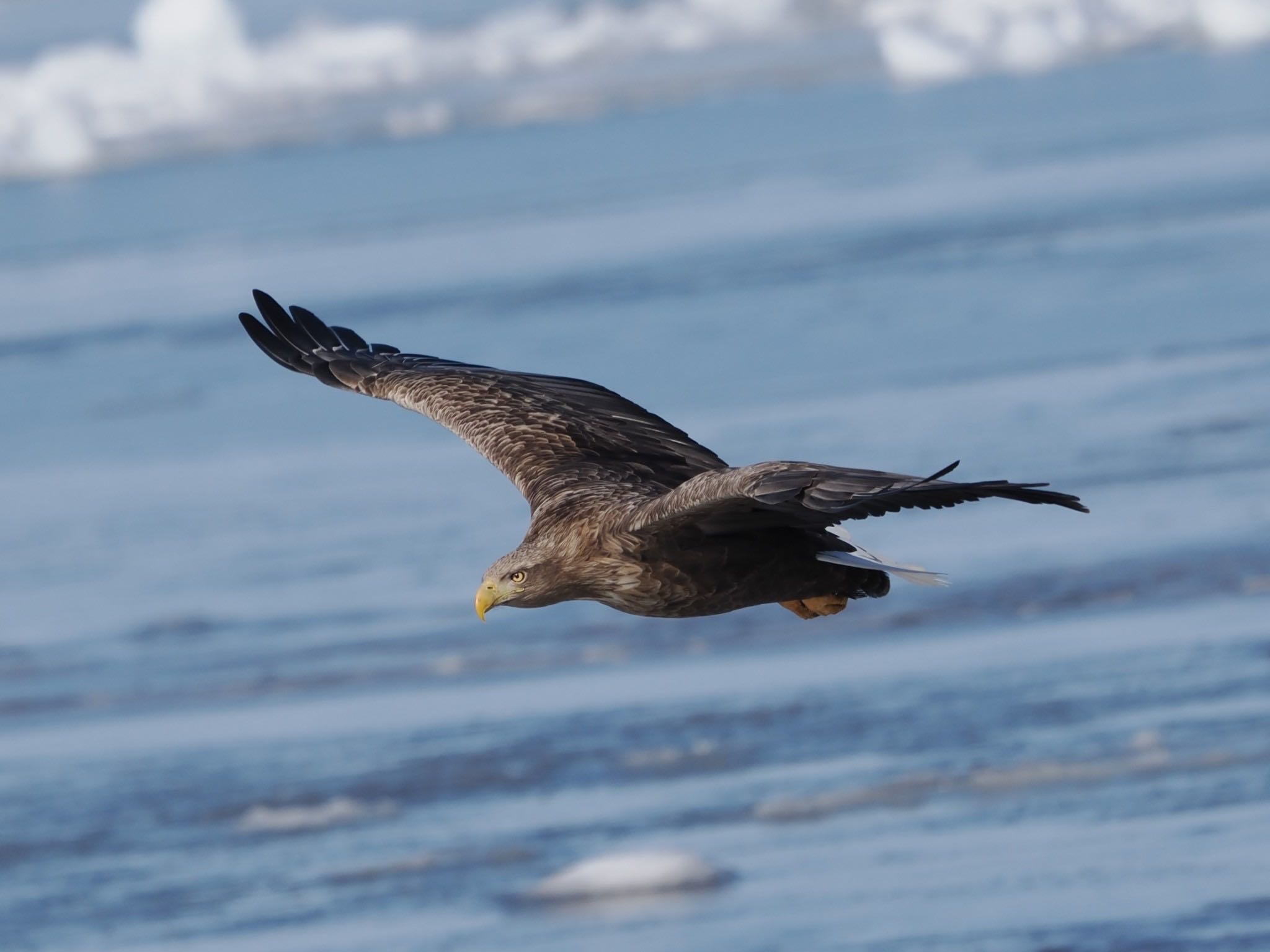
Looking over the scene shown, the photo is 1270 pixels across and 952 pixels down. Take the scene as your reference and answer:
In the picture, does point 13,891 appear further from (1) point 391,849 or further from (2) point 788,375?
(2) point 788,375

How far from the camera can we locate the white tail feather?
6570 millimetres

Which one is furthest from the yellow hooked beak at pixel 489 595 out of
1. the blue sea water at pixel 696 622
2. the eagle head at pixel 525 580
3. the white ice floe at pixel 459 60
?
the white ice floe at pixel 459 60

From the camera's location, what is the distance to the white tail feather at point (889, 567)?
657 cm

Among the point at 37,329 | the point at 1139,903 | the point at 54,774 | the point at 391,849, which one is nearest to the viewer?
the point at 1139,903

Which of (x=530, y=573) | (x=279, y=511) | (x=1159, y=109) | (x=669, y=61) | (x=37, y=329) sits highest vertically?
(x=669, y=61)

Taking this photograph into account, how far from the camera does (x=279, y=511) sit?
1645 cm

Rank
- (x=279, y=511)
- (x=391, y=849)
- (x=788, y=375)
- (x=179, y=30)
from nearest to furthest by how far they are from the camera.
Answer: (x=391, y=849), (x=279, y=511), (x=788, y=375), (x=179, y=30)

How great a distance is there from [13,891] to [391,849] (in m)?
1.67

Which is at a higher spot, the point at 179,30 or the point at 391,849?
the point at 179,30

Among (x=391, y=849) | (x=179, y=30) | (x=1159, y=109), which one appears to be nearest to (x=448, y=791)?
(x=391, y=849)

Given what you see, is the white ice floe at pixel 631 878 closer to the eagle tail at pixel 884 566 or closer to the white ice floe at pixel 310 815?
the white ice floe at pixel 310 815

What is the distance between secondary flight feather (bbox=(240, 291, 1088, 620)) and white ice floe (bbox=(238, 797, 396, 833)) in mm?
3629

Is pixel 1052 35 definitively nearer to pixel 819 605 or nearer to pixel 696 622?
pixel 696 622

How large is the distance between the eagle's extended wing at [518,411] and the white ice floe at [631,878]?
2.64m
